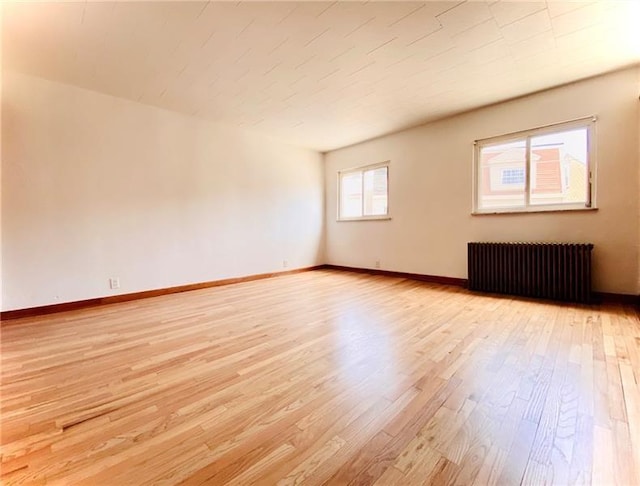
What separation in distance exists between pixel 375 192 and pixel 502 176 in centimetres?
A: 223

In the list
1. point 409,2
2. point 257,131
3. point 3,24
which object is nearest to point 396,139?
point 257,131

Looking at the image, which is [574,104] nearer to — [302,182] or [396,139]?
[396,139]

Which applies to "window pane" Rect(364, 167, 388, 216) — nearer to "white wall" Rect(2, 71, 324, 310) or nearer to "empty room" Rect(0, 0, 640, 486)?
"empty room" Rect(0, 0, 640, 486)

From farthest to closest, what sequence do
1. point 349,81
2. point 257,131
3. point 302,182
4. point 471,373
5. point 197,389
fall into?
point 302,182 → point 257,131 → point 349,81 → point 471,373 → point 197,389

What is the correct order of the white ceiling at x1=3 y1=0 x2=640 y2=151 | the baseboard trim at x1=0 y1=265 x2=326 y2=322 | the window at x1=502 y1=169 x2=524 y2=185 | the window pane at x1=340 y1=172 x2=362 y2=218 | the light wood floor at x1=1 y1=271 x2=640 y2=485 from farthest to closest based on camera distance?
the window pane at x1=340 y1=172 x2=362 y2=218, the window at x1=502 y1=169 x2=524 y2=185, the baseboard trim at x1=0 y1=265 x2=326 y2=322, the white ceiling at x1=3 y1=0 x2=640 y2=151, the light wood floor at x1=1 y1=271 x2=640 y2=485

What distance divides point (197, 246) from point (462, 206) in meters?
4.20

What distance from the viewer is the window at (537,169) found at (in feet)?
11.0

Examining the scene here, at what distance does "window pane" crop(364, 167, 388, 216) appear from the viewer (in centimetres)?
542

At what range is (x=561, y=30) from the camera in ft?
7.88

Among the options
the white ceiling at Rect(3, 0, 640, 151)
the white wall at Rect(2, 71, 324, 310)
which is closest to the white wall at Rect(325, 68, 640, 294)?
the white ceiling at Rect(3, 0, 640, 151)

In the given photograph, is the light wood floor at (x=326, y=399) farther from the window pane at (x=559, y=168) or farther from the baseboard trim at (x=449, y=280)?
the window pane at (x=559, y=168)

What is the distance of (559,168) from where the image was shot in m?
3.52

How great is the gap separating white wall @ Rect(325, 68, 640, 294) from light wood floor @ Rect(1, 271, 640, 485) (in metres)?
0.99

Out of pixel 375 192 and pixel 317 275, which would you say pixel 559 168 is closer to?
pixel 375 192
